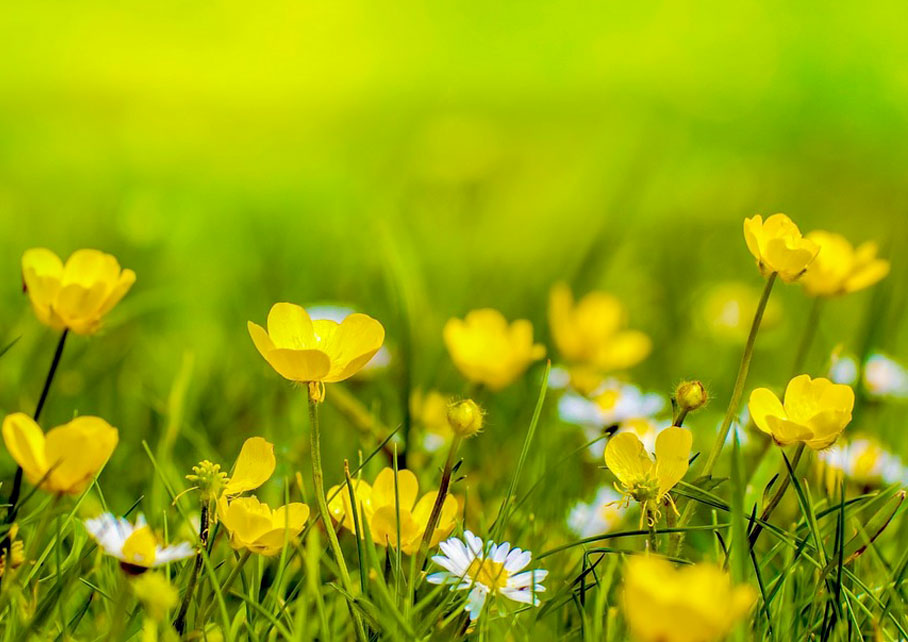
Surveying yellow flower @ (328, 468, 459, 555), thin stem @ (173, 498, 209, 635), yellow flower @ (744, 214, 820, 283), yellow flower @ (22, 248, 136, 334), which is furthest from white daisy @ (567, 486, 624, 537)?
yellow flower @ (22, 248, 136, 334)

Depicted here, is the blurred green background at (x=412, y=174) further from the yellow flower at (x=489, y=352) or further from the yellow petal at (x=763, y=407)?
the yellow petal at (x=763, y=407)

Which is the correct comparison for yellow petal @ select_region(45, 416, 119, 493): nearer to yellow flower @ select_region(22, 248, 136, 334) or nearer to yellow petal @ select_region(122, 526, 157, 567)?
yellow petal @ select_region(122, 526, 157, 567)

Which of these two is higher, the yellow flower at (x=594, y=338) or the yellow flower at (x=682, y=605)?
the yellow flower at (x=682, y=605)

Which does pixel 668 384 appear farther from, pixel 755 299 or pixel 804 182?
A: pixel 804 182

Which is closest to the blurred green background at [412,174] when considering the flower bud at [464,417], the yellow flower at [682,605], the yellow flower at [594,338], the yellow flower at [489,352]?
the yellow flower at [489,352]

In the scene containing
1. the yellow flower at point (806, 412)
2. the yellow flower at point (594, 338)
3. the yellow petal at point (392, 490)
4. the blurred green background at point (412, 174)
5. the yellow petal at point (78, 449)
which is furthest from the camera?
the blurred green background at point (412, 174)

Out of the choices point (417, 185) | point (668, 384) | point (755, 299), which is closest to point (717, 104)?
point (417, 185)
